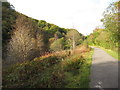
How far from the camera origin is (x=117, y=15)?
21.0 ft

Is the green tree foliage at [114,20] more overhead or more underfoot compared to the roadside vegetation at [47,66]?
more overhead

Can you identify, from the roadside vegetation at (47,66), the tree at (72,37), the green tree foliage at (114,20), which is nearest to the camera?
the roadside vegetation at (47,66)

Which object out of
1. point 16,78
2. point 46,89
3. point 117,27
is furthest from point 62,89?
point 117,27

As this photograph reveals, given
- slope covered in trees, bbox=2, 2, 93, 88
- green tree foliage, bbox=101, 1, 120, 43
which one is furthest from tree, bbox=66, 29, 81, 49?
green tree foliage, bbox=101, 1, 120, 43

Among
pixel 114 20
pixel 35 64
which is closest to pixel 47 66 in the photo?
pixel 35 64

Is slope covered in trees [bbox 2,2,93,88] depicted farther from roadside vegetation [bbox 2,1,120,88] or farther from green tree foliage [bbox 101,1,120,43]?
green tree foliage [bbox 101,1,120,43]

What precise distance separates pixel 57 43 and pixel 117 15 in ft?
44.0

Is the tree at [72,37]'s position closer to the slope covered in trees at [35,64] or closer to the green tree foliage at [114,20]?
the slope covered in trees at [35,64]

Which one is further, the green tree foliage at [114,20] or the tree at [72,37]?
the tree at [72,37]

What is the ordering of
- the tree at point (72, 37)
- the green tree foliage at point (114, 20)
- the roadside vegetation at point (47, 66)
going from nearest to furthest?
the roadside vegetation at point (47, 66)
the green tree foliage at point (114, 20)
the tree at point (72, 37)

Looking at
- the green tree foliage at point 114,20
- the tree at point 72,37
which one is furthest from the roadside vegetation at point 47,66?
the tree at point 72,37

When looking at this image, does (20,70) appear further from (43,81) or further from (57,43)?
(57,43)

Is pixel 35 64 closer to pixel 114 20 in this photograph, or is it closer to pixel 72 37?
pixel 114 20

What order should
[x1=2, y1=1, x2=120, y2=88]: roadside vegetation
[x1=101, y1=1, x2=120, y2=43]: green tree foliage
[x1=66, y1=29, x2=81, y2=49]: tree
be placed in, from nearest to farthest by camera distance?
[x1=2, y1=1, x2=120, y2=88]: roadside vegetation, [x1=101, y1=1, x2=120, y2=43]: green tree foliage, [x1=66, y1=29, x2=81, y2=49]: tree
